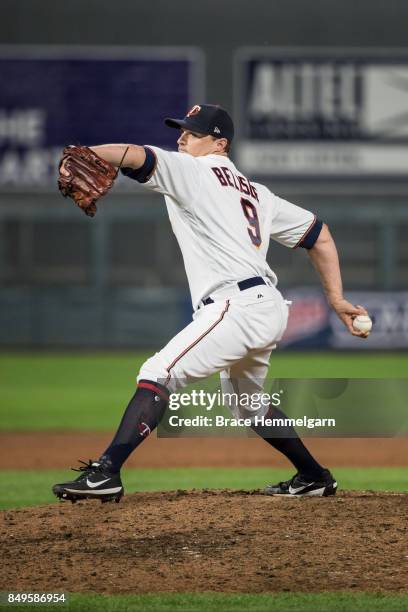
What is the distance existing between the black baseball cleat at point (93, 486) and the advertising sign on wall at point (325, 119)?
1397cm

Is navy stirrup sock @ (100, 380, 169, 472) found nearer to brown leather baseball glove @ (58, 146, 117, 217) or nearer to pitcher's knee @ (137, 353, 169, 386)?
Answer: pitcher's knee @ (137, 353, 169, 386)

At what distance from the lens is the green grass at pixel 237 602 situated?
11.3 feet

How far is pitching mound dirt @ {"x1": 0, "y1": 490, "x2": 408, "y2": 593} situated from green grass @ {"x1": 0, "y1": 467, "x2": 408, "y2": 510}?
51.9 inches

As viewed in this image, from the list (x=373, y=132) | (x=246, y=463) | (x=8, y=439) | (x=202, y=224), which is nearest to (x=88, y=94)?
(x=373, y=132)

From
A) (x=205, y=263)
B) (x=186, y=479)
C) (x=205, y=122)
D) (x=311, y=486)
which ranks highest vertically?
(x=205, y=122)

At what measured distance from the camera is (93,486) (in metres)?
3.93

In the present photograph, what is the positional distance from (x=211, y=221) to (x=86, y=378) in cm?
960

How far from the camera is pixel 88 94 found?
18.0 metres

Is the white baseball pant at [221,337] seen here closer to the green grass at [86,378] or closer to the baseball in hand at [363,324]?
the baseball in hand at [363,324]

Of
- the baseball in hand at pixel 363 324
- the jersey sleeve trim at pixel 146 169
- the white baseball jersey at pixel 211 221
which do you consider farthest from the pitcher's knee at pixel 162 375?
the baseball in hand at pixel 363 324

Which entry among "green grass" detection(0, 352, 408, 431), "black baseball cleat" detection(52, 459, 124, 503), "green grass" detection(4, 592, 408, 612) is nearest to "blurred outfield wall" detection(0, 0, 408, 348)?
"green grass" detection(0, 352, 408, 431)

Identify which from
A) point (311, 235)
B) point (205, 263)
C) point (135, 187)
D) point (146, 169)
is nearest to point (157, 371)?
point (205, 263)

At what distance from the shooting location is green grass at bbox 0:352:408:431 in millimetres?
10461

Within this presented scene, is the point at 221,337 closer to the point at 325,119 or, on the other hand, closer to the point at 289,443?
the point at 289,443
